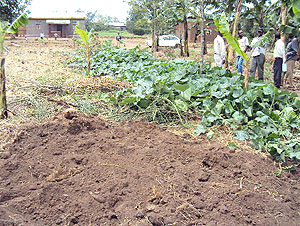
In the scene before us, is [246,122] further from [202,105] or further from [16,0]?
[16,0]

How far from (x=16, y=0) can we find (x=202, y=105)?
25598mm

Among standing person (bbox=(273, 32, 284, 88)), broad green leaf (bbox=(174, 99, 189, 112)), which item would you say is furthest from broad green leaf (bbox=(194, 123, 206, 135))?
standing person (bbox=(273, 32, 284, 88))

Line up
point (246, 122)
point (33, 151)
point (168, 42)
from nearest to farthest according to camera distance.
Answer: point (33, 151), point (246, 122), point (168, 42)

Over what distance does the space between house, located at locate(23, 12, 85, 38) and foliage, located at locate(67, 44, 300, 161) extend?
1406 inches

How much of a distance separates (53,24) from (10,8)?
1512cm

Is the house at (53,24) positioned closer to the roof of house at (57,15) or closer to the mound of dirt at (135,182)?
the roof of house at (57,15)

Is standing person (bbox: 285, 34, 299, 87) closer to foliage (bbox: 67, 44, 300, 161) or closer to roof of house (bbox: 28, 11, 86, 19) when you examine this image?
foliage (bbox: 67, 44, 300, 161)

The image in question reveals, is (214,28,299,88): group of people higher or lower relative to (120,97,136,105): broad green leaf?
higher

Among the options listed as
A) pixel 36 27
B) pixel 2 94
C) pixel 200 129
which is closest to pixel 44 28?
pixel 36 27

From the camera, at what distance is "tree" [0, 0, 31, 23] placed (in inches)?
A: 949

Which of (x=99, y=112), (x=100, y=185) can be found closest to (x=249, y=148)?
(x=100, y=185)

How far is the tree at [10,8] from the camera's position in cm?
2409

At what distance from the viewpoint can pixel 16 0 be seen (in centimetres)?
2481

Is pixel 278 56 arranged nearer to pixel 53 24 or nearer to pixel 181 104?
pixel 181 104
